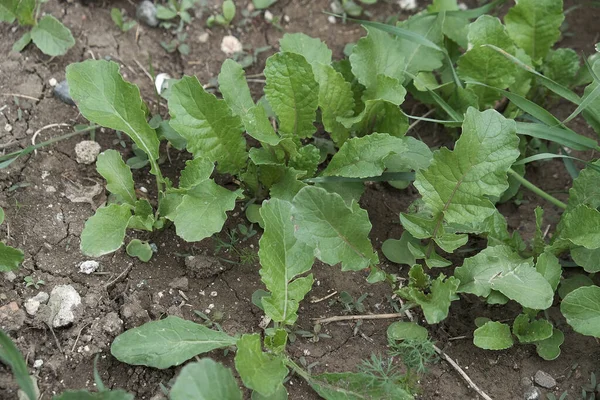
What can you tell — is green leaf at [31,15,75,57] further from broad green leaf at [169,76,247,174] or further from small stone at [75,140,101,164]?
broad green leaf at [169,76,247,174]

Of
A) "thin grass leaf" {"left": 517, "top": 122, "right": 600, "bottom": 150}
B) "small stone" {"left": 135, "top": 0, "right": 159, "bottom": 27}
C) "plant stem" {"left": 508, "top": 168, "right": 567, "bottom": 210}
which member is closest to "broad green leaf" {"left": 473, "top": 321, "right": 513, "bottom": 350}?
"plant stem" {"left": 508, "top": 168, "right": 567, "bottom": 210}

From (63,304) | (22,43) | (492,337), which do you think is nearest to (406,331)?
(492,337)

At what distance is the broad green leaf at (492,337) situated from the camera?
2.27m

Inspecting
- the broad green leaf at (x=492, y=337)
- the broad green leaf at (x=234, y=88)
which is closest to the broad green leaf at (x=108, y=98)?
the broad green leaf at (x=234, y=88)

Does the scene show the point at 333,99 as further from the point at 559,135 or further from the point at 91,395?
the point at 91,395

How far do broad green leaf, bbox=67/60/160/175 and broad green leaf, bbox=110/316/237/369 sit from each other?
1.89 ft

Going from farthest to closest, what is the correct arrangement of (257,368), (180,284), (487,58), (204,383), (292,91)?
(487,58), (292,91), (180,284), (257,368), (204,383)

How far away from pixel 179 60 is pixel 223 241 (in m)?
0.94

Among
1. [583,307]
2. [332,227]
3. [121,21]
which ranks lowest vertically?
[583,307]

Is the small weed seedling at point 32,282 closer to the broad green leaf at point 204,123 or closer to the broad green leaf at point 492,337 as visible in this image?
the broad green leaf at point 204,123

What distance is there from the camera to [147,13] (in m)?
3.00

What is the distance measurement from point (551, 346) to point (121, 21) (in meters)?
2.17

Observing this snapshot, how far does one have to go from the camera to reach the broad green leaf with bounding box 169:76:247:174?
2.39 meters

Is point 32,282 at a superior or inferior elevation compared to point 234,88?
inferior
